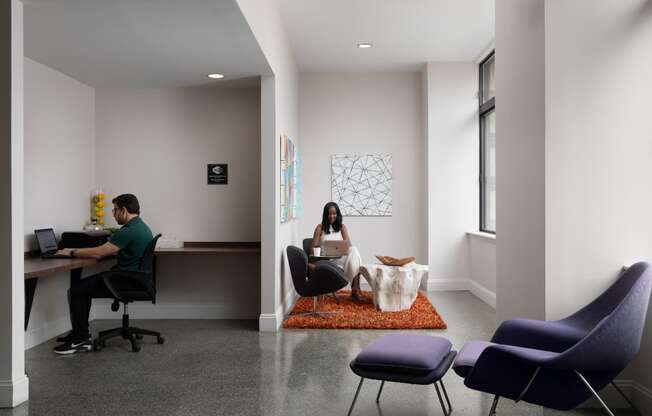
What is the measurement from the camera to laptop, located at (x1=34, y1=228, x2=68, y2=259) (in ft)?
15.8

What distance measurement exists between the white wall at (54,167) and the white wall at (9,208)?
65.8 inches

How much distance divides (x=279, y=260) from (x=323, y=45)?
8.76ft

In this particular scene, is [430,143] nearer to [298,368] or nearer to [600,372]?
[298,368]

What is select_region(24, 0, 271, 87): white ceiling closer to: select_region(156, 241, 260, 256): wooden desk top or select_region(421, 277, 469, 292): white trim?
select_region(156, 241, 260, 256): wooden desk top

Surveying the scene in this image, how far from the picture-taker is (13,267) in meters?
Result: 3.40

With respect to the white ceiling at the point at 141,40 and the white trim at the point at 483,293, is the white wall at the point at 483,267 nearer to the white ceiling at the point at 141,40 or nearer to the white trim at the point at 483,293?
the white trim at the point at 483,293

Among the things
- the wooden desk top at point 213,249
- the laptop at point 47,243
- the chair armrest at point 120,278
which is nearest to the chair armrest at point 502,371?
the chair armrest at point 120,278

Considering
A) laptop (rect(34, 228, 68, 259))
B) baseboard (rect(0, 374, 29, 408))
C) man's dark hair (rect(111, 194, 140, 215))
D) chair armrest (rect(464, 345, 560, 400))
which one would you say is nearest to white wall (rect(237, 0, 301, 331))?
man's dark hair (rect(111, 194, 140, 215))

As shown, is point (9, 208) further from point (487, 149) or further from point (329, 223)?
point (487, 149)

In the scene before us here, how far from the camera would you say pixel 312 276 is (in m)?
5.95

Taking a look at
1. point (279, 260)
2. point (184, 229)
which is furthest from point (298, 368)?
point (184, 229)

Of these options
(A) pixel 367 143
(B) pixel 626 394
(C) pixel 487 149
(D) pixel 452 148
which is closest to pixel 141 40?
(B) pixel 626 394

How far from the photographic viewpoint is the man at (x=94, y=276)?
15.9 ft

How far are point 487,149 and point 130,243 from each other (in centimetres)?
488
